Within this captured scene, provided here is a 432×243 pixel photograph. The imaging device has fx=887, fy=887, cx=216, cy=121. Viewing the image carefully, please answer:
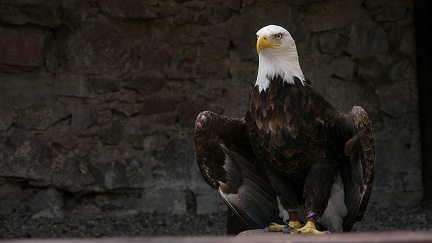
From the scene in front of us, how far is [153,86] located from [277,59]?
92.1 inches

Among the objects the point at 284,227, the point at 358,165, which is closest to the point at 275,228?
the point at 284,227

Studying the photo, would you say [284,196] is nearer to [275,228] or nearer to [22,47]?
[275,228]

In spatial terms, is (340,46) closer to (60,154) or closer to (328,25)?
(328,25)

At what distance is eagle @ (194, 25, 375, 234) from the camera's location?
13.8 ft

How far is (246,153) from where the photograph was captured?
4613 mm

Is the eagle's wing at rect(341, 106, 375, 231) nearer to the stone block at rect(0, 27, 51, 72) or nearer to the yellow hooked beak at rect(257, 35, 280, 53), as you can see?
the yellow hooked beak at rect(257, 35, 280, 53)

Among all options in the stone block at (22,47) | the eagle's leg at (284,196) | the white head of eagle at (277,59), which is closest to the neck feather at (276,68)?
the white head of eagle at (277,59)

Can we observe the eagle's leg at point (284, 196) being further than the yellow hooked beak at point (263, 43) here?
Yes

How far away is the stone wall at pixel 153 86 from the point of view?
247 inches

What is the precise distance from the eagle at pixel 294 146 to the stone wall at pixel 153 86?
6.30ft

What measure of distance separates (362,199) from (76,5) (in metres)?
2.92

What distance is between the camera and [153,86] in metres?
6.46

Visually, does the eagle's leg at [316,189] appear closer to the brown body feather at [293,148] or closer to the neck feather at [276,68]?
the brown body feather at [293,148]

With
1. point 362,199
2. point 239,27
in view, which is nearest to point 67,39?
point 239,27
